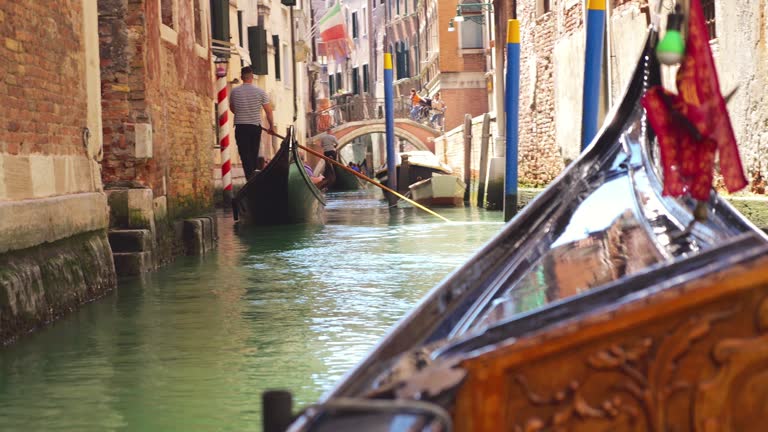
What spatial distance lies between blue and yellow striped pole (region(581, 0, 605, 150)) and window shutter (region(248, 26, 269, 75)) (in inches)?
374

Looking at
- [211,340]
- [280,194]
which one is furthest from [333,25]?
[211,340]

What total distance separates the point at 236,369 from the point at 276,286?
190 cm

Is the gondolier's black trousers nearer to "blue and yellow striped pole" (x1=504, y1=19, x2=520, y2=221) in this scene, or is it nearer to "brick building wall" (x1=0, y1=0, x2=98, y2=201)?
"blue and yellow striped pole" (x1=504, y1=19, x2=520, y2=221)

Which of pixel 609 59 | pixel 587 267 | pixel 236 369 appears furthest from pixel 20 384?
pixel 609 59

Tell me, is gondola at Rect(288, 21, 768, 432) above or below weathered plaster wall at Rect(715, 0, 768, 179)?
below

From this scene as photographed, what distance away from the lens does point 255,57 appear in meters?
15.1

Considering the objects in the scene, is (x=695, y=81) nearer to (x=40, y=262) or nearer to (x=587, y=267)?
(x=587, y=267)

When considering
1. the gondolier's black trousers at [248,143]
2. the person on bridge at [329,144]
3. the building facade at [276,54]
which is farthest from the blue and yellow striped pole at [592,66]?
the person on bridge at [329,144]

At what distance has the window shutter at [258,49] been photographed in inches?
591

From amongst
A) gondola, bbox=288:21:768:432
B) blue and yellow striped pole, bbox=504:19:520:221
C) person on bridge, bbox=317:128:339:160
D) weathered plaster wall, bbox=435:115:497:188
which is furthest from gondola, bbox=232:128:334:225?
person on bridge, bbox=317:128:339:160

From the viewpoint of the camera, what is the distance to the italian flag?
28703 mm

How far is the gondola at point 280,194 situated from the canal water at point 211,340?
5.83 feet

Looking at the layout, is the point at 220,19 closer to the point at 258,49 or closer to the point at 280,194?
the point at 280,194

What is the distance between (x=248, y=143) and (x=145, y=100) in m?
2.82
